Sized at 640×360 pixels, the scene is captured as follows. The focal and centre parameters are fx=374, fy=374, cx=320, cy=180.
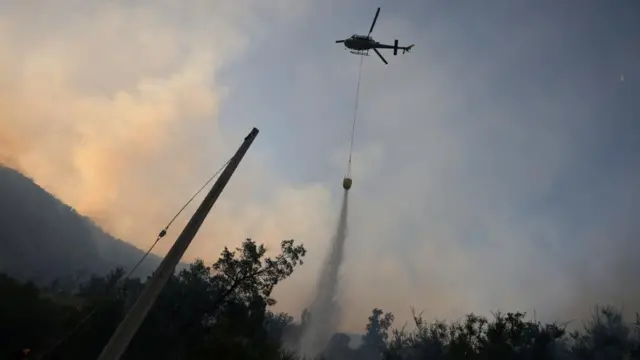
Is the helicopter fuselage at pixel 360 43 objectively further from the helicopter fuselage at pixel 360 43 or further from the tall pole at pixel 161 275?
the tall pole at pixel 161 275

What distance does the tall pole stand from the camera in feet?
30.3

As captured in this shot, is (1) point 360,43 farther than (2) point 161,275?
Yes

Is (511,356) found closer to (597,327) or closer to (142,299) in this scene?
(597,327)

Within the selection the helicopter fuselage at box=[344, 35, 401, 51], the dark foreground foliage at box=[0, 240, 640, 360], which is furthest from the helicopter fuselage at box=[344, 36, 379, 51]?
the dark foreground foliage at box=[0, 240, 640, 360]

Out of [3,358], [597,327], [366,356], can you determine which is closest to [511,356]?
[597,327]

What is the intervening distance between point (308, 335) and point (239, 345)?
386 feet

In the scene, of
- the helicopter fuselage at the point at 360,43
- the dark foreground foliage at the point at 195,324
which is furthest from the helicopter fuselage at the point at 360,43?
the dark foreground foliage at the point at 195,324

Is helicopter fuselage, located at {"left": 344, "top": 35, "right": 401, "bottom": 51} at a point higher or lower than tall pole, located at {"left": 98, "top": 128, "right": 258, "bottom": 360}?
higher

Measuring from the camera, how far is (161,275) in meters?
10.4

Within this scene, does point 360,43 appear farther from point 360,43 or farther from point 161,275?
point 161,275

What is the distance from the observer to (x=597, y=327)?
207ft

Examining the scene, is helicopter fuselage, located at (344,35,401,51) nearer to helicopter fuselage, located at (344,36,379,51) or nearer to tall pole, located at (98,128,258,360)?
helicopter fuselage, located at (344,36,379,51)

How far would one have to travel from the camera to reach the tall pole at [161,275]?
30.3 feet

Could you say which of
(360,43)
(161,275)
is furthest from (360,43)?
(161,275)
